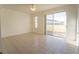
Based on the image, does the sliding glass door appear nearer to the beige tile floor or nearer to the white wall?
the beige tile floor

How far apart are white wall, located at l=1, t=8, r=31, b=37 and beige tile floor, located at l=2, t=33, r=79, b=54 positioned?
0.25ft

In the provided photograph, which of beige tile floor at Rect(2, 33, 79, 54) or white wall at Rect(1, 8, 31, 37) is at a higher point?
white wall at Rect(1, 8, 31, 37)

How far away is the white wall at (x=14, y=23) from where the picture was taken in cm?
144

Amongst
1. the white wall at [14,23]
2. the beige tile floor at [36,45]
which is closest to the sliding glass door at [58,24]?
the beige tile floor at [36,45]

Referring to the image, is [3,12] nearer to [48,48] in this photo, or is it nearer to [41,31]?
[41,31]

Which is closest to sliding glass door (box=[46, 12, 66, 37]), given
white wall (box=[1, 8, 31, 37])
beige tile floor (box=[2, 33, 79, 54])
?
beige tile floor (box=[2, 33, 79, 54])

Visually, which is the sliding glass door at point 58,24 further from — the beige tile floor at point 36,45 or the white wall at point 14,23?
the white wall at point 14,23

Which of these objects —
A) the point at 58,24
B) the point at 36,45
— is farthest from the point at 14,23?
the point at 58,24

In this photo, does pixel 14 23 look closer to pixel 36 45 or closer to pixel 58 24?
pixel 36 45

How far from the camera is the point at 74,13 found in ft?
4.56

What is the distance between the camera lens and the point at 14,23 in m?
1.49

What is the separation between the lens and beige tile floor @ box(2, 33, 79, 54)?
145 centimetres

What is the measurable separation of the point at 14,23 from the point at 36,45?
0.46 meters

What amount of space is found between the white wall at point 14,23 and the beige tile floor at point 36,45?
0.25 ft
